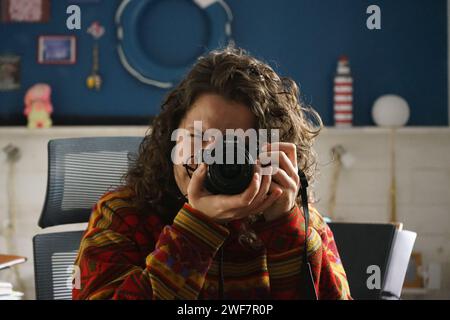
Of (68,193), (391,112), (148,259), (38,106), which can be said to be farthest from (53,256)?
(391,112)

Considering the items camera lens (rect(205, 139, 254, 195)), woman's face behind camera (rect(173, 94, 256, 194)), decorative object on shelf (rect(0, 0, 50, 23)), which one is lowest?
camera lens (rect(205, 139, 254, 195))

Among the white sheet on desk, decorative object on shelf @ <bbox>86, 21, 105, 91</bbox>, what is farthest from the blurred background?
the white sheet on desk

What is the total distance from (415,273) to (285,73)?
3.05 ft

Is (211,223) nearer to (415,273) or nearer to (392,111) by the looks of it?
(392,111)

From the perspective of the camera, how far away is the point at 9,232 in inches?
106

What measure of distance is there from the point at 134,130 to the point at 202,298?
6.07 feet

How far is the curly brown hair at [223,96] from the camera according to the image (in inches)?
33.9

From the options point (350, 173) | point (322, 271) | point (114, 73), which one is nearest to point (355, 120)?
point (350, 173)

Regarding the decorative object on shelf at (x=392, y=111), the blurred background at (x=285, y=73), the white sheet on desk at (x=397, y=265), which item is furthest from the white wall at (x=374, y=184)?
the white sheet on desk at (x=397, y=265)

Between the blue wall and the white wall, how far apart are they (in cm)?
10

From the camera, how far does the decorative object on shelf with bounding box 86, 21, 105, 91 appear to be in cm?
267

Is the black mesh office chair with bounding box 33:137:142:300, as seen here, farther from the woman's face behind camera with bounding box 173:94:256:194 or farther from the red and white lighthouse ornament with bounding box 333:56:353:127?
the red and white lighthouse ornament with bounding box 333:56:353:127

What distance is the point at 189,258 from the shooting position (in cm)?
74
